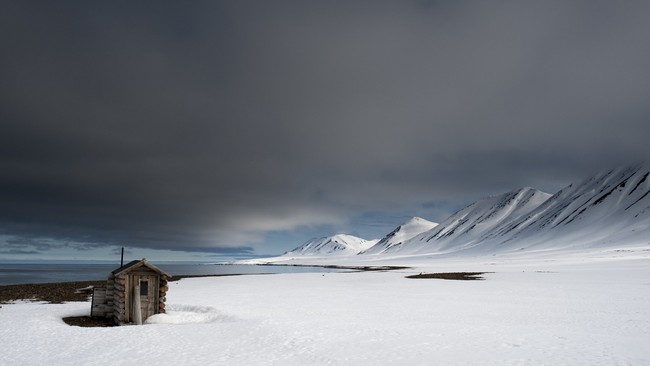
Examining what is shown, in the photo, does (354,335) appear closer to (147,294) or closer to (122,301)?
(147,294)

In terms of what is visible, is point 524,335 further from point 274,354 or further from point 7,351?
point 7,351

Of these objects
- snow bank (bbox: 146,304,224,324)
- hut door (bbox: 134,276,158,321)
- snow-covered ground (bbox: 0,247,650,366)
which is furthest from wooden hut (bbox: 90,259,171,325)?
snow-covered ground (bbox: 0,247,650,366)

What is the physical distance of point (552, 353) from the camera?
15.9 metres

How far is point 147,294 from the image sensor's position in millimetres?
26625

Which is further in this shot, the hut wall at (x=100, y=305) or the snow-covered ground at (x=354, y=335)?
the hut wall at (x=100, y=305)

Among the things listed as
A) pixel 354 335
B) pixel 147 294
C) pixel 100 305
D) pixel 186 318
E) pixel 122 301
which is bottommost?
pixel 354 335

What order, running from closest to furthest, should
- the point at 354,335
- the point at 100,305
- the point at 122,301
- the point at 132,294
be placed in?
the point at 354,335 → the point at 122,301 → the point at 132,294 → the point at 100,305

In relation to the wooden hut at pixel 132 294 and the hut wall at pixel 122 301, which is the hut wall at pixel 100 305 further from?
the hut wall at pixel 122 301

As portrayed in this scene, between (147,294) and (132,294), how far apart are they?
90 cm

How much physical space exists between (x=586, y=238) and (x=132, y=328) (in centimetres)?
21255

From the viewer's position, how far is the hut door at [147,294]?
26297 millimetres

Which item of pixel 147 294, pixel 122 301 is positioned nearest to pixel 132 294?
pixel 122 301

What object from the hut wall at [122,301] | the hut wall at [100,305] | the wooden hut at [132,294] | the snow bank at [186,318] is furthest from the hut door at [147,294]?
the hut wall at [100,305]

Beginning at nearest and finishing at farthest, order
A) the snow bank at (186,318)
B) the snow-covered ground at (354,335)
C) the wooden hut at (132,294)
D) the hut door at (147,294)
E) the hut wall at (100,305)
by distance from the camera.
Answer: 1. the snow-covered ground at (354,335)
2. the snow bank at (186,318)
3. the wooden hut at (132,294)
4. the hut door at (147,294)
5. the hut wall at (100,305)
